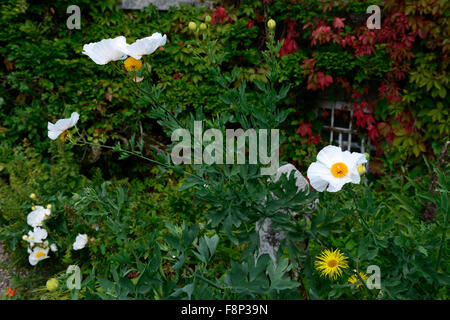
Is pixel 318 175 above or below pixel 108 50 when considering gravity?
below

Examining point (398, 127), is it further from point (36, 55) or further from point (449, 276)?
point (36, 55)

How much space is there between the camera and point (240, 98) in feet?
5.41

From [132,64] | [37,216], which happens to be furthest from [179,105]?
[37,216]

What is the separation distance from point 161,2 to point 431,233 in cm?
334

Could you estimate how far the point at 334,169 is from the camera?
55.4 inches

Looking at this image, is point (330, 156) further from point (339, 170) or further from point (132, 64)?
point (132, 64)

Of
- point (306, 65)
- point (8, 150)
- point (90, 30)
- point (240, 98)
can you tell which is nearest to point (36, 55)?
point (90, 30)

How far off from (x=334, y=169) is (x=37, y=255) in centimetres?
212

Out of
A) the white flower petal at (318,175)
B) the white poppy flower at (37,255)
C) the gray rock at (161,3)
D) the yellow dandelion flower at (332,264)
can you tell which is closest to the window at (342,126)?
the gray rock at (161,3)

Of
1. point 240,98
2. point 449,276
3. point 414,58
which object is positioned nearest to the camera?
point 449,276

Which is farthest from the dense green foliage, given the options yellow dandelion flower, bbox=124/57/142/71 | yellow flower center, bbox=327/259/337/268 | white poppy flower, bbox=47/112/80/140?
yellow dandelion flower, bbox=124/57/142/71

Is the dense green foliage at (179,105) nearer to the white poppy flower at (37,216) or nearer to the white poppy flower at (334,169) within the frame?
the white poppy flower at (37,216)

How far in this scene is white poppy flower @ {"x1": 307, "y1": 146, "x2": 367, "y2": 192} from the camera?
1.37 m

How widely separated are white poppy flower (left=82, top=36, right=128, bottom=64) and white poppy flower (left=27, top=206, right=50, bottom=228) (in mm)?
1598
